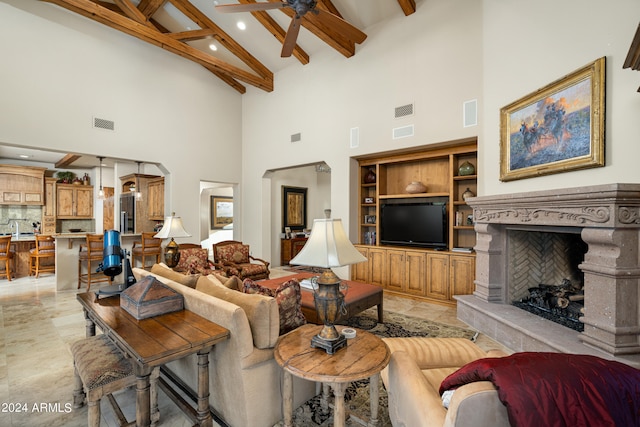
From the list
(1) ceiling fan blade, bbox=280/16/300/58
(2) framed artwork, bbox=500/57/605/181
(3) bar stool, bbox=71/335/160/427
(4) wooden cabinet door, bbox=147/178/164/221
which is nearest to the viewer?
(3) bar stool, bbox=71/335/160/427

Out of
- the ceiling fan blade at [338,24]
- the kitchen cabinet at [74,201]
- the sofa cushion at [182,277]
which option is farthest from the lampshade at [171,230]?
the kitchen cabinet at [74,201]

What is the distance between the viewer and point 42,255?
6.24 m

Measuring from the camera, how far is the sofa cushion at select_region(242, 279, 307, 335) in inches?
81.0

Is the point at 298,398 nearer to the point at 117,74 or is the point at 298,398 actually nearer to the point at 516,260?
the point at 516,260

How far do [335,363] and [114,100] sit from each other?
6293mm

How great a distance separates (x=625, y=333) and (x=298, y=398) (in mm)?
2360

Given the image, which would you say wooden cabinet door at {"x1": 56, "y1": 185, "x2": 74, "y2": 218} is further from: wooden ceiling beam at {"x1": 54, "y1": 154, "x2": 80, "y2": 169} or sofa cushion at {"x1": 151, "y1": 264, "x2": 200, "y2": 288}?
sofa cushion at {"x1": 151, "y1": 264, "x2": 200, "y2": 288}

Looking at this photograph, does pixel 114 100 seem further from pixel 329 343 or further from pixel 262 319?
pixel 329 343

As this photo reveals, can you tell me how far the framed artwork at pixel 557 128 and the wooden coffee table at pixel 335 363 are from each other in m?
2.41

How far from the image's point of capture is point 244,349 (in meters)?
1.75

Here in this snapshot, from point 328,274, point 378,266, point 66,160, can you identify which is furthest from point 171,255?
point 66,160

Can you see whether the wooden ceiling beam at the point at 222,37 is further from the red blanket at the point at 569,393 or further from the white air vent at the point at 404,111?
the red blanket at the point at 569,393

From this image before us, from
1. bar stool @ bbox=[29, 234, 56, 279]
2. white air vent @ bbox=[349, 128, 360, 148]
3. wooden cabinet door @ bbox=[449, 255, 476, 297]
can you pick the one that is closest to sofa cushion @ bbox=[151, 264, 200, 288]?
wooden cabinet door @ bbox=[449, 255, 476, 297]

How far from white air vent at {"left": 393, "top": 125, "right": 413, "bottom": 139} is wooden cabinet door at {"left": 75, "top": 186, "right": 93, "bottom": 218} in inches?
345
